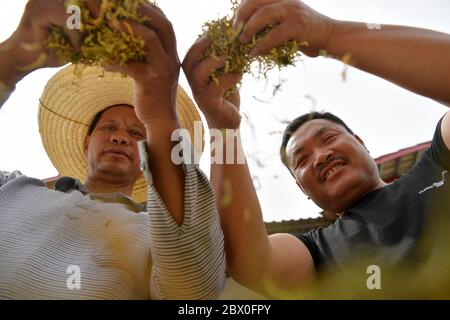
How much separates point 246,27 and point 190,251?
0.84 meters

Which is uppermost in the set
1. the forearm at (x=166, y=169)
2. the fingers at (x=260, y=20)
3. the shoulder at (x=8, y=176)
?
the fingers at (x=260, y=20)

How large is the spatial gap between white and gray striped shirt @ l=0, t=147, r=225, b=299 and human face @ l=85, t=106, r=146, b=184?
484 mm

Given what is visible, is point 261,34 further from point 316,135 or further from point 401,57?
point 316,135

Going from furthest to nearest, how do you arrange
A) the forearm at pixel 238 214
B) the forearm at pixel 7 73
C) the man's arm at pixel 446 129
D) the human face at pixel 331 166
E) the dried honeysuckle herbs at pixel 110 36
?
the human face at pixel 331 166 < the man's arm at pixel 446 129 < the forearm at pixel 238 214 < the forearm at pixel 7 73 < the dried honeysuckle herbs at pixel 110 36

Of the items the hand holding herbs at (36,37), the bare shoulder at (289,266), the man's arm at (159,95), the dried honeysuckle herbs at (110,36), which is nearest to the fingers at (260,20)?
the man's arm at (159,95)

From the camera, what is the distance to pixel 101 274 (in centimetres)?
193

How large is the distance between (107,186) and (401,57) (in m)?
1.79

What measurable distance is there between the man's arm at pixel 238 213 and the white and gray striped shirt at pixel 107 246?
0.28m

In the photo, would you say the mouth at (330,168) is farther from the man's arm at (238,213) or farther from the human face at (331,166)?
the man's arm at (238,213)

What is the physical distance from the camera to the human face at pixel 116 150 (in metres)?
2.90

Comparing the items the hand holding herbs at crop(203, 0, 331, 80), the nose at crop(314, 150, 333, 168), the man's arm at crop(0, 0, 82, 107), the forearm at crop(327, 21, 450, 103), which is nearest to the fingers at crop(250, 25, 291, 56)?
the hand holding herbs at crop(203, 0, 331, 80)

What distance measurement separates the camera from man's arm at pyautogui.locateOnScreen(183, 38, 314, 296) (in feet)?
6.25

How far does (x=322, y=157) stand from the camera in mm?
2883
